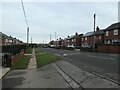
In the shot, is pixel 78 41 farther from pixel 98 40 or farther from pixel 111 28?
pixel 111 28

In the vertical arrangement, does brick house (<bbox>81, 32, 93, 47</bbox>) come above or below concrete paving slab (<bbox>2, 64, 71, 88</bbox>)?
above

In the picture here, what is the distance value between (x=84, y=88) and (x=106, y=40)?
49.3 meters

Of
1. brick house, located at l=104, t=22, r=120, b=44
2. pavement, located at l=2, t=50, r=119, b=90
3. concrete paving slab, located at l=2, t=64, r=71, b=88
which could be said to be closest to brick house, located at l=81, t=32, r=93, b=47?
brick house, located at l=104, t=22, r=120, b=44

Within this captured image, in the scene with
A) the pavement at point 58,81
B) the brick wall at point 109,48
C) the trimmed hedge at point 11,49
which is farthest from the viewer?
the brick wall at point 109,48

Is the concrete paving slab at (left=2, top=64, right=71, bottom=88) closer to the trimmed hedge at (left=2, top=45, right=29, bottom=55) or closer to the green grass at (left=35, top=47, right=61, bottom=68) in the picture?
the green grass at (left=35, top=47, right=61, bottom=68)

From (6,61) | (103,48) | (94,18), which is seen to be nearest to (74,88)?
(6,61)

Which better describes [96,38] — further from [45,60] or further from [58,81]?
[58,81]

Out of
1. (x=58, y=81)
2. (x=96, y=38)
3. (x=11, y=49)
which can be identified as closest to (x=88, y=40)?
(x=96, y=38)

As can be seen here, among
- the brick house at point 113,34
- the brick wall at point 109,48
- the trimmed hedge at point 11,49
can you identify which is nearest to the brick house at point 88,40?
the brick house at point 113,34

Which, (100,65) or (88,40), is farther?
(88,40)

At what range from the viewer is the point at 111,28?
173 feet

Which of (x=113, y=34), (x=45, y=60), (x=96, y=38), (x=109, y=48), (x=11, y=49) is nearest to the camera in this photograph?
(x=45, y=60)

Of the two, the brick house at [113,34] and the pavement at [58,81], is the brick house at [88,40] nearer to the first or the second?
the brick house at [113,34]

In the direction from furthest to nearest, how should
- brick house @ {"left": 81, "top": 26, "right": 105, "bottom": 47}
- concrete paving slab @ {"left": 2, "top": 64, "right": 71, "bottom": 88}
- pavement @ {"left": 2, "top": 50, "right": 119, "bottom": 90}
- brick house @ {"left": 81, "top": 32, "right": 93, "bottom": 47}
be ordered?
brick house @ {"left": 81, "top": 32, "right": 93, "bottom": 47} < brick house @ {"left": 81, "top": 26, "right": 105, "bottom": 47} < concrete paving slab @ {"left": 2, "top": 64, "right": 71, "bottom": 88} < pavement @ {"left": 2, "top": 50, "right": 119, "bottom": 90}
